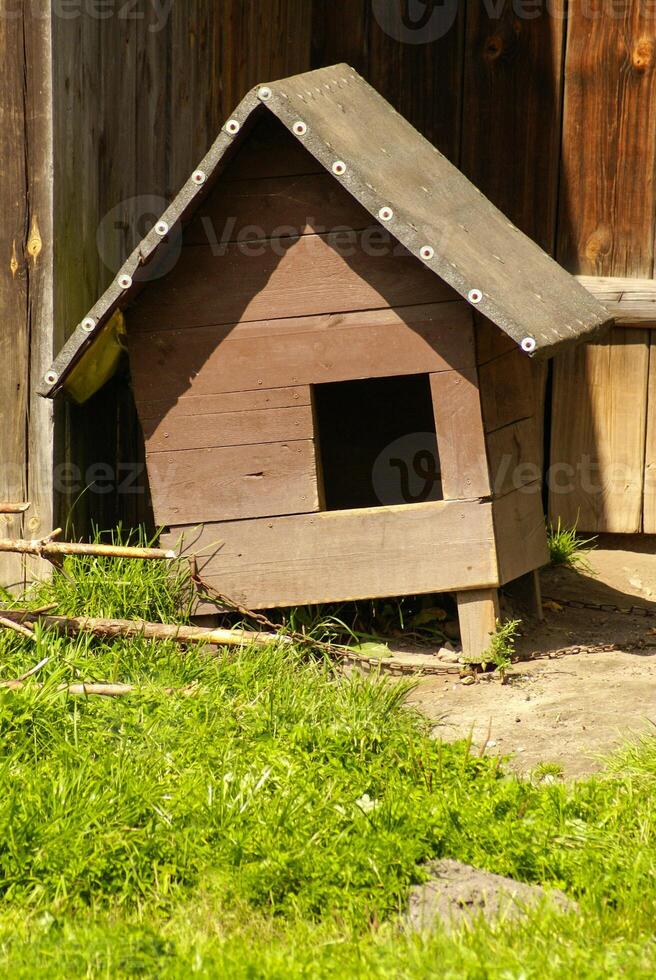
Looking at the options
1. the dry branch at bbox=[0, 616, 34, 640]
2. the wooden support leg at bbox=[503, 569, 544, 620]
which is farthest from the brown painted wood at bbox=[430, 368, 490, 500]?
the dry branch at bbox=[0, 616, 34, 640]

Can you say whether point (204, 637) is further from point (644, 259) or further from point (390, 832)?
point (644, 259)

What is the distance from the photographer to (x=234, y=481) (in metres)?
4.49

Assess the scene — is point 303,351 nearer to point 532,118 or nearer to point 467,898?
point 467,898

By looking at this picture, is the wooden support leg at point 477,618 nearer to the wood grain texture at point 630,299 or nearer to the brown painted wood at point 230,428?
the brown painted wood at point 230,428

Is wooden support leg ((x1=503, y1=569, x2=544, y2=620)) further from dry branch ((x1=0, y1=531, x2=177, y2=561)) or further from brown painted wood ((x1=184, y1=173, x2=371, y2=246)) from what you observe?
brown painted wood ((x1=184, y1=173, x2=371, y2=246))

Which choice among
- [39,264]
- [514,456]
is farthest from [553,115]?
[39,264]

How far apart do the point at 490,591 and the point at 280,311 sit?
1.31 metres

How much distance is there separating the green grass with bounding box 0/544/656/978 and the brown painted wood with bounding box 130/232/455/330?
4.38ft

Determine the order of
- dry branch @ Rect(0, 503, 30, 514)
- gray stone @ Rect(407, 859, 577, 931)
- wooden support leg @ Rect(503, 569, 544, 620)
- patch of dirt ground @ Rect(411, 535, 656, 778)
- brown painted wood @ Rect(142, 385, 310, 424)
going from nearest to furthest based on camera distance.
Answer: gray stone @ Rect(407, 859, 577, 931), patch of dirt ground @ Rect(411, 535, 656, 778), dry branch @ Rect(0, 503, 30, 514), brown painted wood @ Rect(142, 385, 310, 424), wooden support leg @ Rect(503, 569, 544, 620)

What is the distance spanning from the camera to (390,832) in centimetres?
299

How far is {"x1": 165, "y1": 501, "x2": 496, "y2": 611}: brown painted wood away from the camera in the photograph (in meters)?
4.45

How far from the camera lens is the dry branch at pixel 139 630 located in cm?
409

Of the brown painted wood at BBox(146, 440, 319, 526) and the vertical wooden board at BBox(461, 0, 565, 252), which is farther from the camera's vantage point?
the vertical wooden board at BBox(461, 0, 565, 252)

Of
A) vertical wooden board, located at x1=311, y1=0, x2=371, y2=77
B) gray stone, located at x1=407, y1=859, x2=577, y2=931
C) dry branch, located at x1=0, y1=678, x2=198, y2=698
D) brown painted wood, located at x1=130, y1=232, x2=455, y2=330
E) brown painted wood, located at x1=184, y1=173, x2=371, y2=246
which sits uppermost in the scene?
vertical wooden board, located at x1=311, y1=0, x2=371, y2=77
